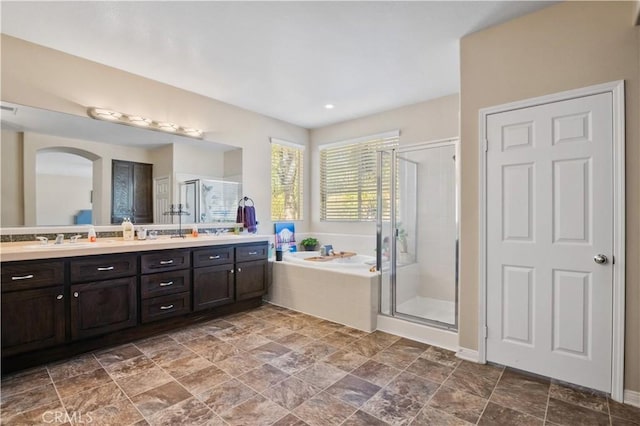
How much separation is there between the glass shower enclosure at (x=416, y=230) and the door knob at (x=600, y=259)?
1183mm

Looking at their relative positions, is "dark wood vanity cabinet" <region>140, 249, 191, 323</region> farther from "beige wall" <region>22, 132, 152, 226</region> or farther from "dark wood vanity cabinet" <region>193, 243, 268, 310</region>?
"beige wall" <region>22, 132, 152, 226</region>

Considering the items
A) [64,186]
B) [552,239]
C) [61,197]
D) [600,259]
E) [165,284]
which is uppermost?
[64,186]

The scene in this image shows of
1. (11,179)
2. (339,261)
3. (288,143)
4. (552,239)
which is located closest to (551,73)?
(552,239)

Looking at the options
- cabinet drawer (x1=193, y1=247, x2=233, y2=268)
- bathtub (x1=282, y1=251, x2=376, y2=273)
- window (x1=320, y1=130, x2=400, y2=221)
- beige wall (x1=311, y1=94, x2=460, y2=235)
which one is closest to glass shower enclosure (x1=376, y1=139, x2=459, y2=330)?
bathtub (x1=282, y1=251, x2=376, y2=273)

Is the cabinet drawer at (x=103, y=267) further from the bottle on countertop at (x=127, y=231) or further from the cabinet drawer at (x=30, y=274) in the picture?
the bottle on countertop at (x=127, y=231)

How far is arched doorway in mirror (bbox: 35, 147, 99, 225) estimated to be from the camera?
280cm

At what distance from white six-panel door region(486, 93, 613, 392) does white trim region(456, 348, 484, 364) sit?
11cm

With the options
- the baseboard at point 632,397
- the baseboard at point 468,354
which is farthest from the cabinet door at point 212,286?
the baseboard at point 632,397

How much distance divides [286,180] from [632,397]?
4329 millimetres

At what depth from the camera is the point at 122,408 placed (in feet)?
6.13

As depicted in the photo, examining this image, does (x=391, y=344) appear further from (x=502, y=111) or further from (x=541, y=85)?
(x=541, y=85)

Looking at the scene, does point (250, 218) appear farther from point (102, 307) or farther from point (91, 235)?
point (102, 307)

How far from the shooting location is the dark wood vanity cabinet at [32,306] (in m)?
2.16

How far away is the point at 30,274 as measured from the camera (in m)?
2.25
